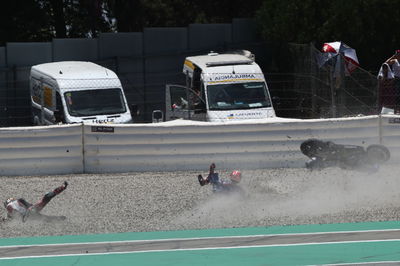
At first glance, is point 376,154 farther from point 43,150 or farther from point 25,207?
point 43,150

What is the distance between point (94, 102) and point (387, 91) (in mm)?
6754

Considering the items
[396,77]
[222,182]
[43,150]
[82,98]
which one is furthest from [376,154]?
[82,98]

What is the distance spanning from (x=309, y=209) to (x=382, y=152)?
1.90 m

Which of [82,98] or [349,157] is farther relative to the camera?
[82,98]

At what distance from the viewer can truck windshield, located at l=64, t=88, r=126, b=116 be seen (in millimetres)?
18672

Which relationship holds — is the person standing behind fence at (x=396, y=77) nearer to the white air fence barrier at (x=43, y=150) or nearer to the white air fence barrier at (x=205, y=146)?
the white air fence barrier at (x=205, y=146)

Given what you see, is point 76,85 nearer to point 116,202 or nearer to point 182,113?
point 182,113

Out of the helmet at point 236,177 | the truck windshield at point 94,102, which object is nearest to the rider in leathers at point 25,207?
the helmet at point 236,177

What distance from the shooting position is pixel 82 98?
18844 mm

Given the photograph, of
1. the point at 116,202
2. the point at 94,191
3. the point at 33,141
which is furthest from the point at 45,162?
the point at 116,202

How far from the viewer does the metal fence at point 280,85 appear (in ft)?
60.4

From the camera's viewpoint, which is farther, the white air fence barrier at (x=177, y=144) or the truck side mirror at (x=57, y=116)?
the truck side mirror at (x=57, y=116)

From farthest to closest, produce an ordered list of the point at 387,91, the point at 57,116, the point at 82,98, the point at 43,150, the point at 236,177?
the point at 82,98
the point at 57,116
the point at 387,91
the point at 43,150
the point at 236,177

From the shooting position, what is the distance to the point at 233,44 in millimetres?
26312
